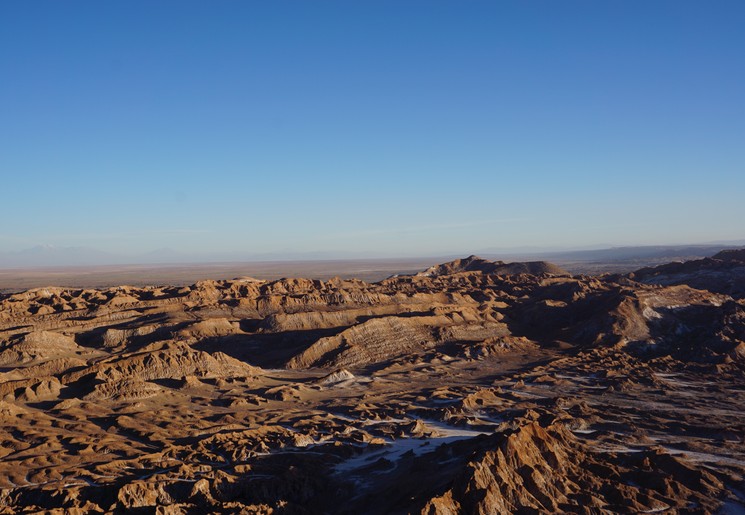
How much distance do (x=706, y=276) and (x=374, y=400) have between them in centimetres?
9033

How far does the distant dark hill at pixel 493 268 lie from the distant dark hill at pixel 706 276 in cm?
2623

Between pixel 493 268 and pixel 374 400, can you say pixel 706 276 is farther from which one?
pixel 374 400

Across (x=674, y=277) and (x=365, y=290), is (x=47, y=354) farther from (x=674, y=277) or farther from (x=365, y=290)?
(x=674, y=277)

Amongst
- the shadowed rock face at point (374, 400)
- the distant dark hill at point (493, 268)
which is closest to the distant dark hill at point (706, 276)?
the shadowed rock face at point (374, 400)

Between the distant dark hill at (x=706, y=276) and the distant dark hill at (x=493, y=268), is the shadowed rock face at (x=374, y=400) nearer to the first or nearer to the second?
the distant dark hill at (x=706, y=276)

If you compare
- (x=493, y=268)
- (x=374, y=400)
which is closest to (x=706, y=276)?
(x=493, y=268)

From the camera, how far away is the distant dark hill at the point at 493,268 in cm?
16212

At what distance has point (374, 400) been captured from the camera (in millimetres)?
55719

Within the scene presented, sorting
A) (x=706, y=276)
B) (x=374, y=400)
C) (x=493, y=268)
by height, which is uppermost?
(x=493, y=268)

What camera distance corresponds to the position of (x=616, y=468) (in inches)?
1261

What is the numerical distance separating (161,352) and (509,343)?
41825mm

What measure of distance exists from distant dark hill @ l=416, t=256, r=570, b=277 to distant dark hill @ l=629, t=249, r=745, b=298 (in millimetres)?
26234

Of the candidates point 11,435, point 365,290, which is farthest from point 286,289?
point 11,435

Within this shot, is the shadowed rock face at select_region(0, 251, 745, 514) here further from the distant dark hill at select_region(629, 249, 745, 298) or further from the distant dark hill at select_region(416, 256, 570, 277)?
the distant dark hill at select_region(416, 256, 570, 277)
